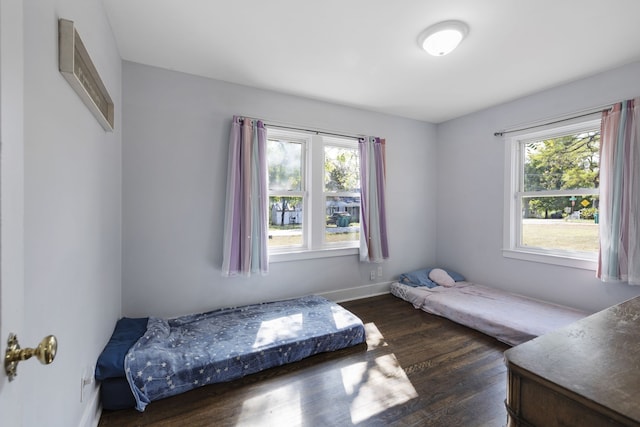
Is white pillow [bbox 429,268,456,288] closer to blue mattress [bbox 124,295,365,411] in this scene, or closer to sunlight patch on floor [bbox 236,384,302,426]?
blue mattress [bbox 124,295,365,411]

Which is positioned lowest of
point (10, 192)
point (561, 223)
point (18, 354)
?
point (18, 354)

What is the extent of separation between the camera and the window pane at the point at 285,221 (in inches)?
126

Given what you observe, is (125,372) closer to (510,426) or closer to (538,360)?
(510,426)

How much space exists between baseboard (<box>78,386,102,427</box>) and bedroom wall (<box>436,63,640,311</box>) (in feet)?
13.2

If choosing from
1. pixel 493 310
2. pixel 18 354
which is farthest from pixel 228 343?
pixel 493 310

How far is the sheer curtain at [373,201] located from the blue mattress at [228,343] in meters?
1.02

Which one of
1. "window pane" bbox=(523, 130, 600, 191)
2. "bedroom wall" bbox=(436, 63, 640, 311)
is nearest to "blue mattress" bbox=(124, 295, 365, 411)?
"bedroom wall" bbox=(436, 63, 640, 311)

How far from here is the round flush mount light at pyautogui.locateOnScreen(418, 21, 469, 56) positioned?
197 centimetres

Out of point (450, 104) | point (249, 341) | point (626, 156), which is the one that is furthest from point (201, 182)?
point (626, 156)

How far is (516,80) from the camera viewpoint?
2816mm

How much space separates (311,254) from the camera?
132 inches

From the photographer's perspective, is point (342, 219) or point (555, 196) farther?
point (342, 219)

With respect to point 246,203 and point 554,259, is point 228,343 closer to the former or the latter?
point 246,203

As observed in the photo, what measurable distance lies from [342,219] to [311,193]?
0.60 m
